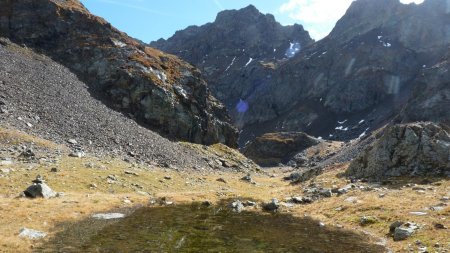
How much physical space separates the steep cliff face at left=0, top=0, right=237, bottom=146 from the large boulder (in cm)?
5514

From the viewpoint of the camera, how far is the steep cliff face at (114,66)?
98.9m

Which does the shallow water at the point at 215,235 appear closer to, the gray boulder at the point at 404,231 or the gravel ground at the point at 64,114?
the gray boulder at the point at 404,231

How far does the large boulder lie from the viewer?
52969 mm

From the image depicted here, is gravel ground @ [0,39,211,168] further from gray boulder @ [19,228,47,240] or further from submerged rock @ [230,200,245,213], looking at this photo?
gray boulder @ [19,228,47,240]

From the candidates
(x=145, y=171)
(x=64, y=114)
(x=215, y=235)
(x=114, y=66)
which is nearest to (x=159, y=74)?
(x=114, y=66)

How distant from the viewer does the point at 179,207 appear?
137ft

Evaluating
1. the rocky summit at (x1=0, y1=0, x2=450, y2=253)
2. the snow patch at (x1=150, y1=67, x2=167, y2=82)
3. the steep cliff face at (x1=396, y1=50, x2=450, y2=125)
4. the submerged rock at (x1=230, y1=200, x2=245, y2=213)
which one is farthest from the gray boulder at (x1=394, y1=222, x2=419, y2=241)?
the steep cliff face at (x1=396, y1=50, x2=450, y2=125)

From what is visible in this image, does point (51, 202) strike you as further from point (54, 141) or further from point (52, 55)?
point (52, 55)

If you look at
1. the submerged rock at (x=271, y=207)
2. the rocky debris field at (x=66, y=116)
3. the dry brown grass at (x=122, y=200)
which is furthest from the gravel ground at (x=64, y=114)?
the submerged rock at (x=271, y=207)

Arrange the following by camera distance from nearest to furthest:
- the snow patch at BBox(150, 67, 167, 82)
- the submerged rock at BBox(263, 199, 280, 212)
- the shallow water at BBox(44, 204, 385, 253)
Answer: the shallow water at BBox(44, 204, 385, 253) < the submerged rock at BBox(263, 199, 280, 212) < the snow patch at BBox(150, 67, 167, 82)

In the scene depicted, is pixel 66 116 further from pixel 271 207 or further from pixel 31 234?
pixel 31 234

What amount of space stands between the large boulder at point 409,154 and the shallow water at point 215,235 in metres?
24.8

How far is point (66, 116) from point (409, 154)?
57.1 metres

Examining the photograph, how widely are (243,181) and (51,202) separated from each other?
4652 centimetres
